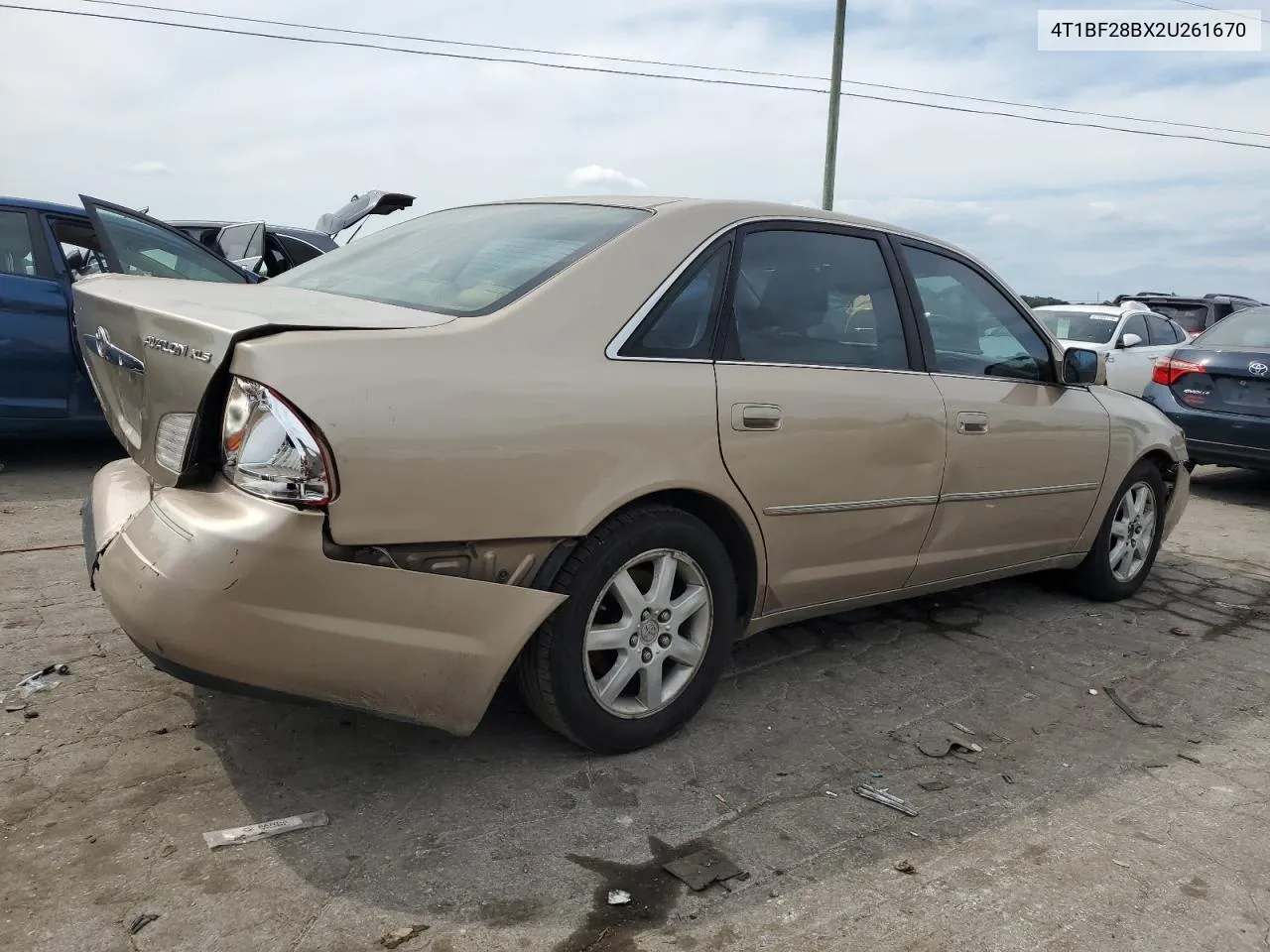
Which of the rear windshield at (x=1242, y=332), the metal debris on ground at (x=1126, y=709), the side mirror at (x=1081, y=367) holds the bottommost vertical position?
the metal debris on ground at (x=1126, y=709)

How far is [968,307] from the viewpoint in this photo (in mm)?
3945

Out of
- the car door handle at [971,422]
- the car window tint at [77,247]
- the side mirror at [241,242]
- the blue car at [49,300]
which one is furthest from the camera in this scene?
the side mirror at [241,242]

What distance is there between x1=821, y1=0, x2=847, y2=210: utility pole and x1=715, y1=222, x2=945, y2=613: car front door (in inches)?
573

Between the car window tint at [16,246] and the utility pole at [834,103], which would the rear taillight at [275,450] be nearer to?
the car window tint at [16,246]

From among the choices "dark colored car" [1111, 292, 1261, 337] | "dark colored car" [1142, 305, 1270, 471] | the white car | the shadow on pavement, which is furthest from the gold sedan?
"dark colored car" [1111, 292, 1261, 337]

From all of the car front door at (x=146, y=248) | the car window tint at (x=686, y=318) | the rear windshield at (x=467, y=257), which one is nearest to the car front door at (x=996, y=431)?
the car window tint at (x=686, y=318)

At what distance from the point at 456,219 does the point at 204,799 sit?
1972 mm

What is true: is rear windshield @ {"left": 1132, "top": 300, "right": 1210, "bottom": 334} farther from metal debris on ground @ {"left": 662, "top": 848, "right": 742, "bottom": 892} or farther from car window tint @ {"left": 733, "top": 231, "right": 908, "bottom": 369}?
metal debris on ground @ {"left": 662, "top": 848, "right": 742, "bottom": 892}

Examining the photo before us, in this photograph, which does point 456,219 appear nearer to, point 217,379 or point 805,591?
point 217,379

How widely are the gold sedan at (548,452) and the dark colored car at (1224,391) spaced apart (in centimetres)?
438

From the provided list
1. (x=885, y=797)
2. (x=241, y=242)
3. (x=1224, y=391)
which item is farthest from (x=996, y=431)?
(x=241, y=242)

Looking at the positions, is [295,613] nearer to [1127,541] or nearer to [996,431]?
[996,431]

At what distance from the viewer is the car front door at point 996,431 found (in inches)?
145

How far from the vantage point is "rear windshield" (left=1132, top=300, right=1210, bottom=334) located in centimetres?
1477
